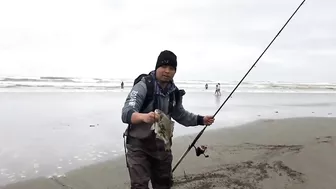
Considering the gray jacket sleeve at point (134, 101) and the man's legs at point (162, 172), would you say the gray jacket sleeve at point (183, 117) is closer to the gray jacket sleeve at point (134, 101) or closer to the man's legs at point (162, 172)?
the man's legs at point (162, 172)

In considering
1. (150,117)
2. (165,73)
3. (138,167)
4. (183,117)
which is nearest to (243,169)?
(183,117)

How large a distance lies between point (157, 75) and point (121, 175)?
148 inches

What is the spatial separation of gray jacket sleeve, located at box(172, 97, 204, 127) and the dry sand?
1.91 metres

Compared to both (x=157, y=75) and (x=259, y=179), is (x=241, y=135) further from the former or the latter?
(x=157, y=75)

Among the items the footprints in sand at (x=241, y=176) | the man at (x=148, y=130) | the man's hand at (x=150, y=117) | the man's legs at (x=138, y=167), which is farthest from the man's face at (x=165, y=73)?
the footprints in sand at (x=241, y=176)

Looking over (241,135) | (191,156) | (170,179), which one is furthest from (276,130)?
(170,179)

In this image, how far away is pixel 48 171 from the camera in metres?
7.14

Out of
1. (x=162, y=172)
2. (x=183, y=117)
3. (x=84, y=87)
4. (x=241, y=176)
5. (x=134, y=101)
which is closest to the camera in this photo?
(x=134, y=101)

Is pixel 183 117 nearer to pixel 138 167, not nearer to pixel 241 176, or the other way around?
pixel 138 167

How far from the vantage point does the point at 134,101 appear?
3.53 meters

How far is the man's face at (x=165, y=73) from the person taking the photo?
3.76m

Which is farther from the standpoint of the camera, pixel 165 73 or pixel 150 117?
pixel 165 73

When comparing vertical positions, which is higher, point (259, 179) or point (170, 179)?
point (170, 179)

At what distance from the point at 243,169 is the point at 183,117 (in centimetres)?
306
